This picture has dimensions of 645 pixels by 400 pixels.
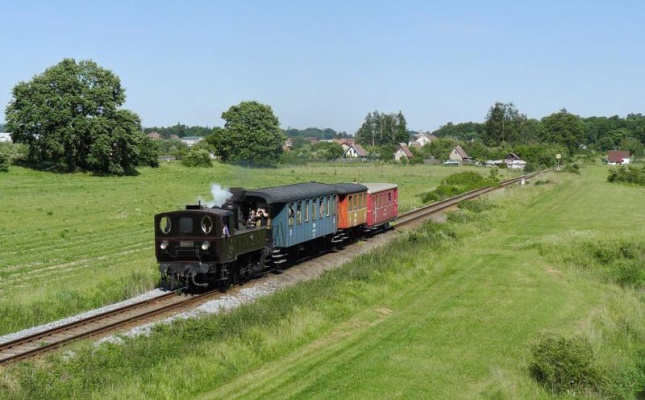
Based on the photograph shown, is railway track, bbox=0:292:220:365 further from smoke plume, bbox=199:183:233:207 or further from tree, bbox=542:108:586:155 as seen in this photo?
tree, bbox=542:108:586:155

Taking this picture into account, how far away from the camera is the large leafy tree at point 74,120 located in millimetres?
67938

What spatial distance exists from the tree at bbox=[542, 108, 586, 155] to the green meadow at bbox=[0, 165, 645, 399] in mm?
122286

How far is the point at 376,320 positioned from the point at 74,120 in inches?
2300

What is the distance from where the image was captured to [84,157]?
2788 inches

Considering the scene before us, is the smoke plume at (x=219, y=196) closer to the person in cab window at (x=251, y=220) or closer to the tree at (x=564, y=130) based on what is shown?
the person in cab window at (x=251, y=220)

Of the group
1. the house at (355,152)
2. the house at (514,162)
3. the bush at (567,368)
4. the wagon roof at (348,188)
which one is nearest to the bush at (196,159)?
the house at (514,162)

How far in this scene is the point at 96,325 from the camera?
1703 cm

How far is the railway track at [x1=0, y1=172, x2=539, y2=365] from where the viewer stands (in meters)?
14.9

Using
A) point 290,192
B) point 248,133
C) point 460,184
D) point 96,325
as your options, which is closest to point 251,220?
point 290,192

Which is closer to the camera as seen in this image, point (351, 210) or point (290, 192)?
point (290, 192)

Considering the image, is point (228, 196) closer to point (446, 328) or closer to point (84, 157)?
point (446, 328)

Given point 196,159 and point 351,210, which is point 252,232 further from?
point 196,159

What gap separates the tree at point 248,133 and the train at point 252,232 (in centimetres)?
7518

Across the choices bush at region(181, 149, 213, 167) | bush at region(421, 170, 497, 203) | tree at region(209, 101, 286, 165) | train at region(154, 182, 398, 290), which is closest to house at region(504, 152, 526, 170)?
tree at region(209, 101, 286, 165)
